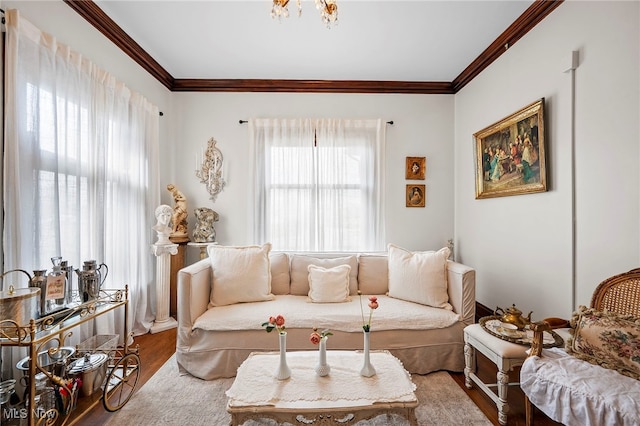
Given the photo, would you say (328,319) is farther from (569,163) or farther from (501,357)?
(569,163)

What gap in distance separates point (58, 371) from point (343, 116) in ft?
11.1

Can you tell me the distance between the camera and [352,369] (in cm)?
163

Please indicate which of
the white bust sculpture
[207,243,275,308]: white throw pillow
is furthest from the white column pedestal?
[207,243,275,308]: white throw pillow

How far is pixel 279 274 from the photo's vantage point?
2.89 metres

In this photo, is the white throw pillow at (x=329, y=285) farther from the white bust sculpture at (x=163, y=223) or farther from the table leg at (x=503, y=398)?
the white bust sculpture at (x=163, y=223)

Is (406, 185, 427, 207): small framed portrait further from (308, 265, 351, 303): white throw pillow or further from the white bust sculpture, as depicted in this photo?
the white bust sculpture

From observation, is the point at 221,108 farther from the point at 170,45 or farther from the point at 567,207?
the point at 567,207

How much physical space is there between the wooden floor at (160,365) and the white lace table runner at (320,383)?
30.6 inches

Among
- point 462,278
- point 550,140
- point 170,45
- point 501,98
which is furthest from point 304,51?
point 462,278

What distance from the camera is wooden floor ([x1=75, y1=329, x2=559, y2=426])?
178 centimetres

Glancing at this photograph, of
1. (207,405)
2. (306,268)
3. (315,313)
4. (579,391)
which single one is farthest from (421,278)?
(207,405)

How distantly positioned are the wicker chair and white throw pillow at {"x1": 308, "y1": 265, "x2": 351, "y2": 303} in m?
1.40

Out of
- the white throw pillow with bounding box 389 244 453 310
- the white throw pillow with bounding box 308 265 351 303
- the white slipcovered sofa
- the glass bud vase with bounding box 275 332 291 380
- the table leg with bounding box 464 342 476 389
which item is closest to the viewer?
the glass bud vase with bounding box 275 332 291 380

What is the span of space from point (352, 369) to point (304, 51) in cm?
279
